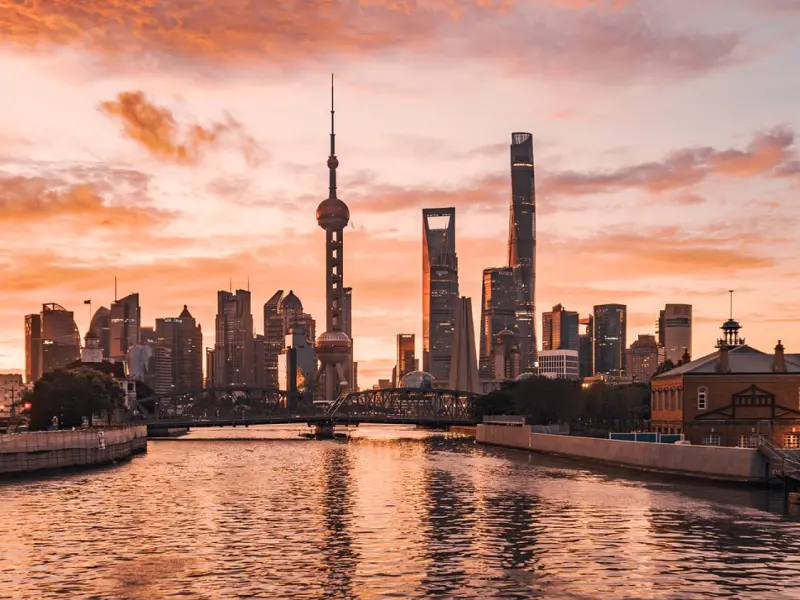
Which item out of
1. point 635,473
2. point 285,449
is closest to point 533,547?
point 635,473

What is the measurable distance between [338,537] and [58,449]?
68.2m

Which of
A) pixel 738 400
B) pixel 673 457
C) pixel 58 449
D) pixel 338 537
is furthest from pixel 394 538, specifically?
pixel 58 449

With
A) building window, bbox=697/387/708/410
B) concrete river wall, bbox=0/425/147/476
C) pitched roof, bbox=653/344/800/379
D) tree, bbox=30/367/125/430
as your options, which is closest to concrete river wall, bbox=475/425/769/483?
building window, bbox=697/387/708/410

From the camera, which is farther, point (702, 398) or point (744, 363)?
point (744, 363)

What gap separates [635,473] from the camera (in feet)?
363

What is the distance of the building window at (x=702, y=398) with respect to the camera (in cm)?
11669

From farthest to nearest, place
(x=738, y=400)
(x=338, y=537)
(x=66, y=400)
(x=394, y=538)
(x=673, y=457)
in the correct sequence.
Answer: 1. (x=66, y=400)
2. (x=738, y=400)
3. (x=673, y=457)
4. (x=338, y=537)
5. (x=394, y=538)

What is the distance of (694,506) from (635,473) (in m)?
33.0

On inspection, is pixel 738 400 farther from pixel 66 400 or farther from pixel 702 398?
pixel 66 400

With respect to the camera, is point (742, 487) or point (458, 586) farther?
point (742, 487)

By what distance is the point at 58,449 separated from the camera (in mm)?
122625

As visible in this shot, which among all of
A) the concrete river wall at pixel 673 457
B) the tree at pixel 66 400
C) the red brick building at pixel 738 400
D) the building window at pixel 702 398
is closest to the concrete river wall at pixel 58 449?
the tree at pixel 66 400

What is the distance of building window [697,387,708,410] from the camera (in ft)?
383

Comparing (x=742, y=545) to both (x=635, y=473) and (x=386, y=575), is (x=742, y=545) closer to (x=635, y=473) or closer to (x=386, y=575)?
(x=386, y=575)
